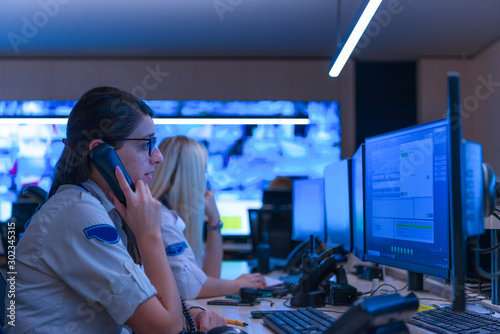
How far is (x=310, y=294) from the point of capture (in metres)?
1.58

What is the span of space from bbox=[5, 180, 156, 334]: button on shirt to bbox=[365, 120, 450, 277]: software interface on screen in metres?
0.75

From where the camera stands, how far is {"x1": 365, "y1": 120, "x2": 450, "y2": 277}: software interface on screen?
4.08ft

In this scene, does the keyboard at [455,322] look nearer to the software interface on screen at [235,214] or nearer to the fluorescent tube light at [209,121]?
the software interface on screen at [235,214]

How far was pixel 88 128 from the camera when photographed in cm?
121

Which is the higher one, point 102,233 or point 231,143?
point 231,143

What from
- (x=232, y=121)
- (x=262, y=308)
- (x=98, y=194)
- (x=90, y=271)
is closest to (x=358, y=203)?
(x=262, y=308)

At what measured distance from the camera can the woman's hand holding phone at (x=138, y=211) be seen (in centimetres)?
117

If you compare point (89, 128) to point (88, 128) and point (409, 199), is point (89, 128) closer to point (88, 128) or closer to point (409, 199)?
point (88, 128)

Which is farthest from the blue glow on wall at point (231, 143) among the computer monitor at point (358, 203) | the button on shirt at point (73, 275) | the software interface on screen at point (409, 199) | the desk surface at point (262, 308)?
the button on shirt at point (73, 275)

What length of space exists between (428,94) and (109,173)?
4856 millimetres

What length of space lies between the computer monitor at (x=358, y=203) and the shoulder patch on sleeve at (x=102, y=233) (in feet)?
3.03

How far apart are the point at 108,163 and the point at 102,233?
22 cm

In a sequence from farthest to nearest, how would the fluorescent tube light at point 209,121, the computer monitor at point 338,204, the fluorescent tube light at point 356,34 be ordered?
the fluorescent tube light at point 209,121
the fluorescent tube light at point 356,34
the computer monitor at point 338,204

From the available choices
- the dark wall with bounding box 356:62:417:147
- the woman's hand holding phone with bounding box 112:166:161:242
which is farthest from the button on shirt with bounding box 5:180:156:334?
the dark wall with bounding box 356:62:417:147
